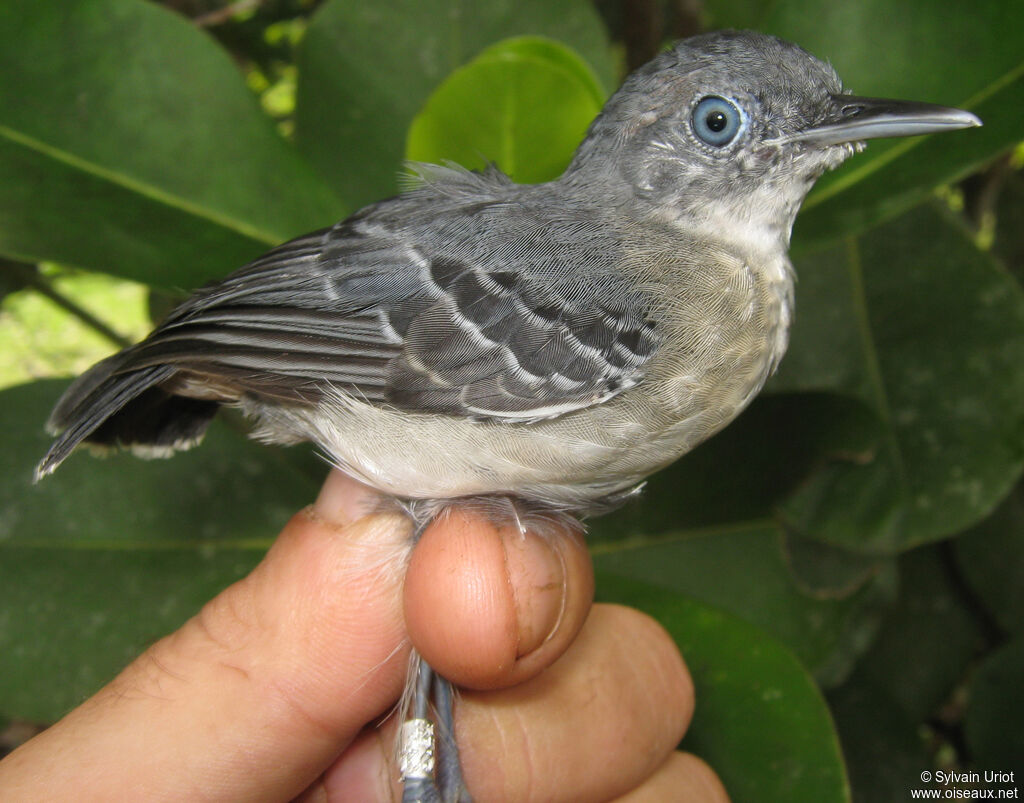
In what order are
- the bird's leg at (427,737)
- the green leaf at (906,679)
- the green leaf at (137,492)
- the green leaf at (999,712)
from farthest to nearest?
the green leaf at (906,679)
the green leaf at (999,712)
the green leaf at (137,492)
the bird's leg at (427,737)

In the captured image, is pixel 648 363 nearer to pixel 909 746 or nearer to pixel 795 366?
pixel 795 366

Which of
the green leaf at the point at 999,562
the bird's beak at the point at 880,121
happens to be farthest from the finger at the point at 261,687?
the green leaf at the point at 999,562

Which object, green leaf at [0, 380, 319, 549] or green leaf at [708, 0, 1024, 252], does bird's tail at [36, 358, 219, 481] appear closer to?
green leaf at [0, 380, 319, 549]

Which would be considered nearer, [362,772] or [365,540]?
[365,540]

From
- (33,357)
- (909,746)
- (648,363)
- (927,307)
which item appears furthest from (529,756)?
(33,357)

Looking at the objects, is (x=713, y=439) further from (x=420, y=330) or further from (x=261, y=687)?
(x=261, y=687)

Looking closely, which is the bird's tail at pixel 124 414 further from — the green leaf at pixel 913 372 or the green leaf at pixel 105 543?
the green leaf at pixel 913 372
